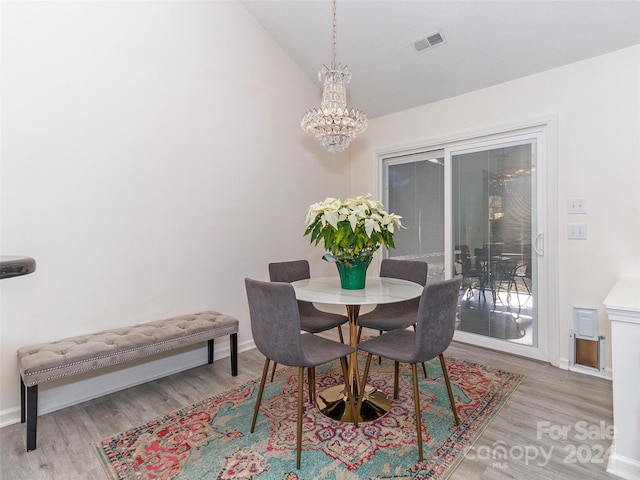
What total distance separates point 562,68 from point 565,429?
8.96 feet

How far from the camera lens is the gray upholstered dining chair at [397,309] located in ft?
8.34

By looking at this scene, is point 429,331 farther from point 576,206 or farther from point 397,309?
point 576,206

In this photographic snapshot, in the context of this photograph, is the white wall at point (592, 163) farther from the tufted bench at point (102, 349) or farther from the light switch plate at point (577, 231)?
the tufted bench at point (102, 349)

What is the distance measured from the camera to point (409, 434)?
191cm

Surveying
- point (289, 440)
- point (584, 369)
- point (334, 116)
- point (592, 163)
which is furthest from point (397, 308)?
point (592, 163)

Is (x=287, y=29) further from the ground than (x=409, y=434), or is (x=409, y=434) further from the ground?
(x=287, y=29)

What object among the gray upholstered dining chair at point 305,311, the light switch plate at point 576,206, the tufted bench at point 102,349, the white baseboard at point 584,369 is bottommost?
the white baseboard at point 584,369

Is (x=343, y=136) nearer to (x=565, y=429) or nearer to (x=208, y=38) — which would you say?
(x=208, y=38)

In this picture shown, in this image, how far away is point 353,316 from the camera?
2117mm

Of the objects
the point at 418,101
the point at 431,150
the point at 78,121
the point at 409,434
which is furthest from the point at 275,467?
the point at 418,101

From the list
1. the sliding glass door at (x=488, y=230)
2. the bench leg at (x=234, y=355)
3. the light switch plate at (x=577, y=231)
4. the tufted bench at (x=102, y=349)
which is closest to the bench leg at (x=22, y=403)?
the tufted bench at (x=102, y=349)

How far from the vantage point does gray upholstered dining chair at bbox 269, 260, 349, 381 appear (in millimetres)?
2545

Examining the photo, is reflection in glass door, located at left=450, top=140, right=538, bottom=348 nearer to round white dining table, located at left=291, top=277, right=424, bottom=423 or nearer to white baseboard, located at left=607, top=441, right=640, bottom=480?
round white dining table, located at left=291, top=277, right=424, bottom=423

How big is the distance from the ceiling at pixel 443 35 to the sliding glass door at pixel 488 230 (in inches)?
24.1
